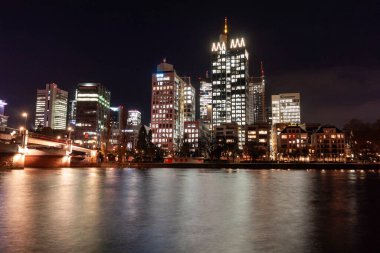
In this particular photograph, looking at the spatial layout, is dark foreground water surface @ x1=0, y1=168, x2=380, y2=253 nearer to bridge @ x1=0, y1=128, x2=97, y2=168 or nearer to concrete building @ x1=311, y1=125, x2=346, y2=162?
bridge @ x1=0, y1=128, x2=97, y2=168

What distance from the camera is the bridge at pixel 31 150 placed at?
7812 cm

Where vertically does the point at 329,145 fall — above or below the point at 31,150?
above

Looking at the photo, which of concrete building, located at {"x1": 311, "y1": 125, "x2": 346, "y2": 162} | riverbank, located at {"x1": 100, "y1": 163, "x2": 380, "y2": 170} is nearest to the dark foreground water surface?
riverbank, located at {"x1": 100, "y1": 163, "x2": 380, "y2": 170}

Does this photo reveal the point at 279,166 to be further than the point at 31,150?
Yes

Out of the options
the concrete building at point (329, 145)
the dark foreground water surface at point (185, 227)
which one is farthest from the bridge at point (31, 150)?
the concrete building at point (329, 145)

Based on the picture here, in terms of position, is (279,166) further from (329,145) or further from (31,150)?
(329,145)

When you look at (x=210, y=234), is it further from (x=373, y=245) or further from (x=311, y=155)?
(x=311, y=155)

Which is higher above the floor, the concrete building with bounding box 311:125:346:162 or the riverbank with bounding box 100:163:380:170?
the concrete building with bounding box 311:125:346:162

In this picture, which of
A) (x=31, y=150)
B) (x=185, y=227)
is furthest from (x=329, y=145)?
(x=185, y=227)

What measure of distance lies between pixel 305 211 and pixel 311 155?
187912mm

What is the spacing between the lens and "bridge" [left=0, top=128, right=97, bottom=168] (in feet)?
256

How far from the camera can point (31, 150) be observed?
96.0 metres

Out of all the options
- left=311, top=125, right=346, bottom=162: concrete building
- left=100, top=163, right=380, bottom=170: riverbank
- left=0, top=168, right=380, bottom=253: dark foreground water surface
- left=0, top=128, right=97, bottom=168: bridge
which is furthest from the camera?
left=311, top=125, right=346, bottom=162: concrete building

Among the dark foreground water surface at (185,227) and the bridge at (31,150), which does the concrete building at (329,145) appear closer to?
the bridge at (31,150)
